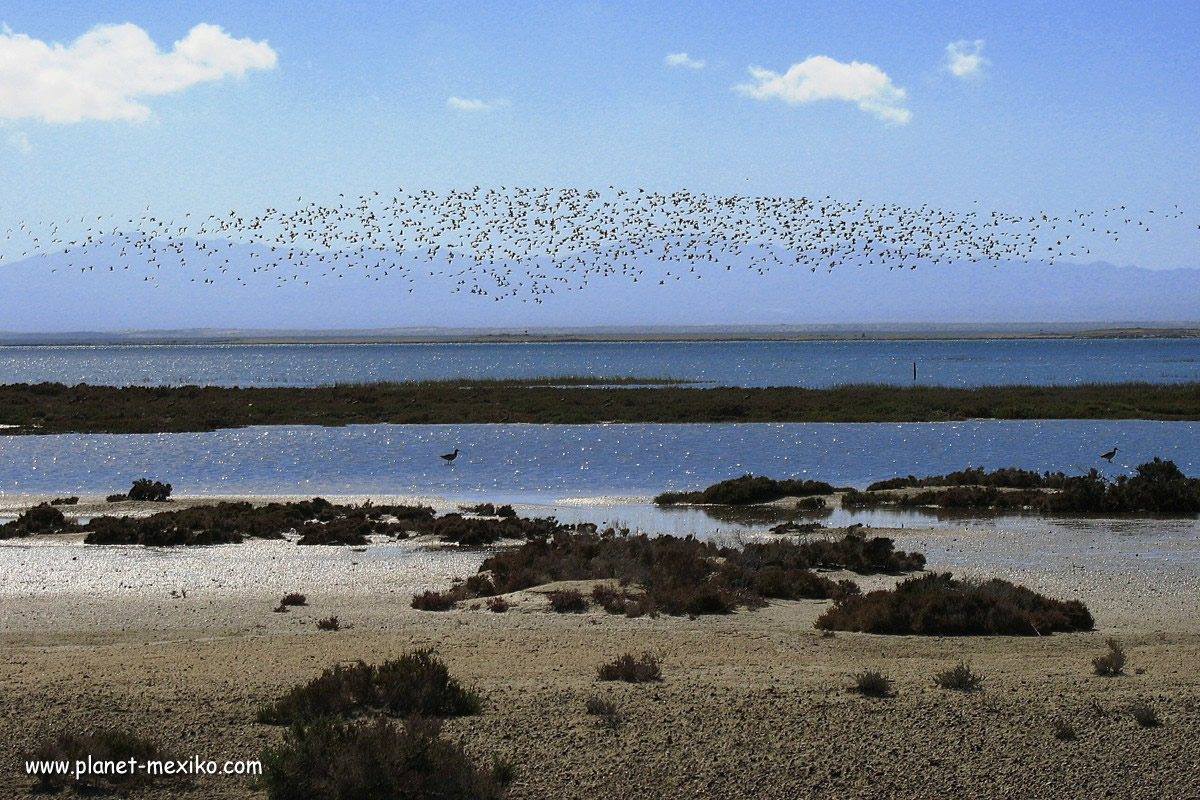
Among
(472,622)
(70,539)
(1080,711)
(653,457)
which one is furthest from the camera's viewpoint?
(653,457)

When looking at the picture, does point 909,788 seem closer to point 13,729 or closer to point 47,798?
point 47,798

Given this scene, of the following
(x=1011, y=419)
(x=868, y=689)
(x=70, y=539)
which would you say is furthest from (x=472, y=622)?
(x=1011, y=419)

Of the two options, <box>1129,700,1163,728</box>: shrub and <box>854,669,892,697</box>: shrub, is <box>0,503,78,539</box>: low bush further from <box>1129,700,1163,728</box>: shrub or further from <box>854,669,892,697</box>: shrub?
<box>1129,700,1163,728</box>: shrub

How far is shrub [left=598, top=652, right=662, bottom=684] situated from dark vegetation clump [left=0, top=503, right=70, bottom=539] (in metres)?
17.7

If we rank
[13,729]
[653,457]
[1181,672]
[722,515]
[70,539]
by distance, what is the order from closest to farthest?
[13,729]
[1181,672]
[70,539]
[722,515]
[653,457]

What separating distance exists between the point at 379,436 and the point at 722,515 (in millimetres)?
27167

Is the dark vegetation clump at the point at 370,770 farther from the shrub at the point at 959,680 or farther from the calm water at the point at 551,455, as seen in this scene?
the calm water at the point at 551,455

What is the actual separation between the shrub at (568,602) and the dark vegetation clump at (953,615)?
3.29m

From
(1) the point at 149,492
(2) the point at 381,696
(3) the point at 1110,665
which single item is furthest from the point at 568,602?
(1) the point at 149,492

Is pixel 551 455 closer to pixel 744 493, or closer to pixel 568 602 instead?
pixel 744 493

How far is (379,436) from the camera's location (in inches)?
2108

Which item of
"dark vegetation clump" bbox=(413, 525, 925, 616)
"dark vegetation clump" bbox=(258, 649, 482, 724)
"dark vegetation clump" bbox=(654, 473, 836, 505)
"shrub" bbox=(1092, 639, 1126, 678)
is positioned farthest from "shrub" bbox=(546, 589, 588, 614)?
"dark vegetation clump" bbox=(654, 473, 836, 505)

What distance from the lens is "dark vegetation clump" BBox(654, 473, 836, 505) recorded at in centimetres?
3125

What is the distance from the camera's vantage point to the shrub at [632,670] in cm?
1210
